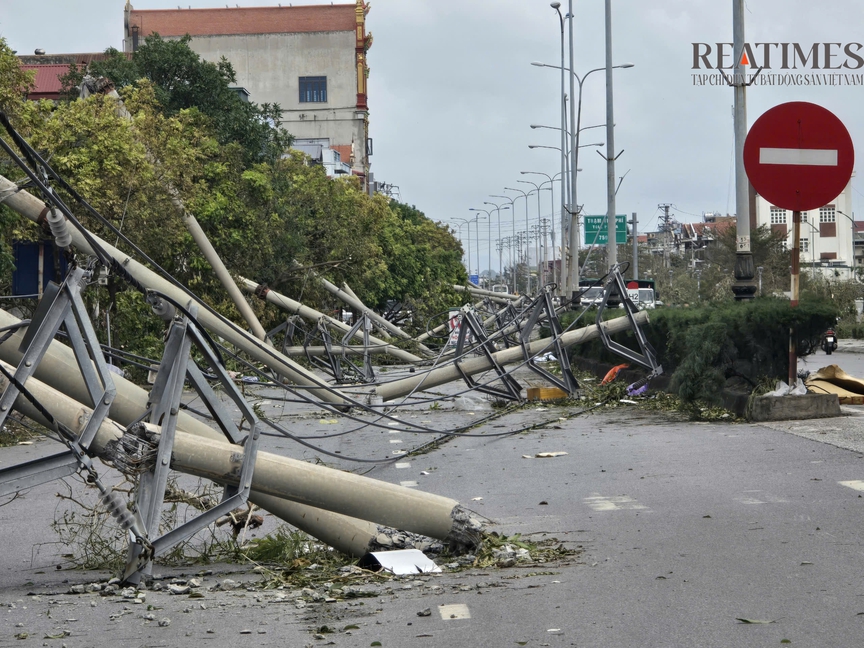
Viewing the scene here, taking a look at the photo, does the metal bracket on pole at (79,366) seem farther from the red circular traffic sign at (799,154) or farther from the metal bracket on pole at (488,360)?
the metal bracket on pole at (488,360)

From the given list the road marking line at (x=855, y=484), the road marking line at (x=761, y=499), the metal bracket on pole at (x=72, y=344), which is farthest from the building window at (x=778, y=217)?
the metal bracket on pole at (x=72, y=344)

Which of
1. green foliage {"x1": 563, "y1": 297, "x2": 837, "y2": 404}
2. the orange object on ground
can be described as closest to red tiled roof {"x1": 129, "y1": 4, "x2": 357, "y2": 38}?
the orange object on ground

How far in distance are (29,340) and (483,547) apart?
9.50ft

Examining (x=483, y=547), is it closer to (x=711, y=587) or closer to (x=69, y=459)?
(x=711, y=587)

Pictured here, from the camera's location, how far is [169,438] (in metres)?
6.37

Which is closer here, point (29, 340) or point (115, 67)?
point (29, 340)

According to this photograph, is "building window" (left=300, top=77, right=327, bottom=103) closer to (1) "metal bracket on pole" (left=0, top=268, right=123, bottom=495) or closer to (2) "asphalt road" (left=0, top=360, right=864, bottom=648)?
(2) "asphalt road" (left=0, top=360, right=864, bottom=648)

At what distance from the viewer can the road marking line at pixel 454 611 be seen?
17.5ft

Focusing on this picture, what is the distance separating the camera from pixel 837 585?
561 centimetres

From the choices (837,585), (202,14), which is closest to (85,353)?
(837,585)

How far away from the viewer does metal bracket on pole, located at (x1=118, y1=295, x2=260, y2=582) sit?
6277 mm

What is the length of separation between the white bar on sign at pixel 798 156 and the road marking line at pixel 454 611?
814 centimetres

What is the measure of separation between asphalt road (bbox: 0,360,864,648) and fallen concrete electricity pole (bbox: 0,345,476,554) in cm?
54

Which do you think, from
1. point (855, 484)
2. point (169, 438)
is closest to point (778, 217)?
point (855, 484)
